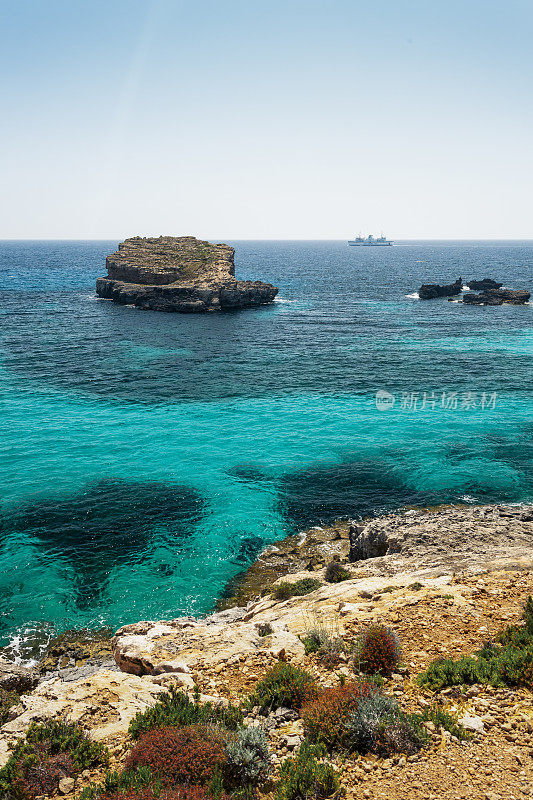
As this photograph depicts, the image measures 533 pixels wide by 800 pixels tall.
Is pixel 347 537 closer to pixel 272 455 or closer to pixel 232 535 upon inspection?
pixel 232 535

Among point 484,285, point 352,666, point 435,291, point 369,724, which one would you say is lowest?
point 352,666

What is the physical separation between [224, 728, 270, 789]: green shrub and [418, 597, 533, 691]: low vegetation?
14.7 feet

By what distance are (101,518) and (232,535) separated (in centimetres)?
843

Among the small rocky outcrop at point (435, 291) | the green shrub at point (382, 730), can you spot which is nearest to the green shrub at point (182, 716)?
the green shrub at point (382, 730)

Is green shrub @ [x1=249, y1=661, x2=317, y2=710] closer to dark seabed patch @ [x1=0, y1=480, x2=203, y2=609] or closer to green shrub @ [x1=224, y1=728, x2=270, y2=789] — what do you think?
green shrub @ [x1=224, y1=728, x2=270, y2=789]

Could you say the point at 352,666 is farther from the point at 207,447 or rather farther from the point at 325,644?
the point at 207,447

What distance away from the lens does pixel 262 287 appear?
11688cm

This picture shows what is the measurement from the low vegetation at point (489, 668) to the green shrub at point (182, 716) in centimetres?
477

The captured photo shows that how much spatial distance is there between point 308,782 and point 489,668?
558cm

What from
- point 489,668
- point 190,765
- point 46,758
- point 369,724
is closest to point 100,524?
point 46,758

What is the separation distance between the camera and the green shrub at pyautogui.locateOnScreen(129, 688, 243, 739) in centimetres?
1139

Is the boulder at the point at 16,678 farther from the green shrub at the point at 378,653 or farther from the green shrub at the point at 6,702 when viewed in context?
the green shrub at the point at 378,653

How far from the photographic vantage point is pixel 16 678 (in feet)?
61.5

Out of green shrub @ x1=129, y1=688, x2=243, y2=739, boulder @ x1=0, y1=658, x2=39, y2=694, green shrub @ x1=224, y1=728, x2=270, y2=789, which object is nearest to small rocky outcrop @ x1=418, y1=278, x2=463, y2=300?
boulder @ x1=0, y1=658, x2=39, y2=694
